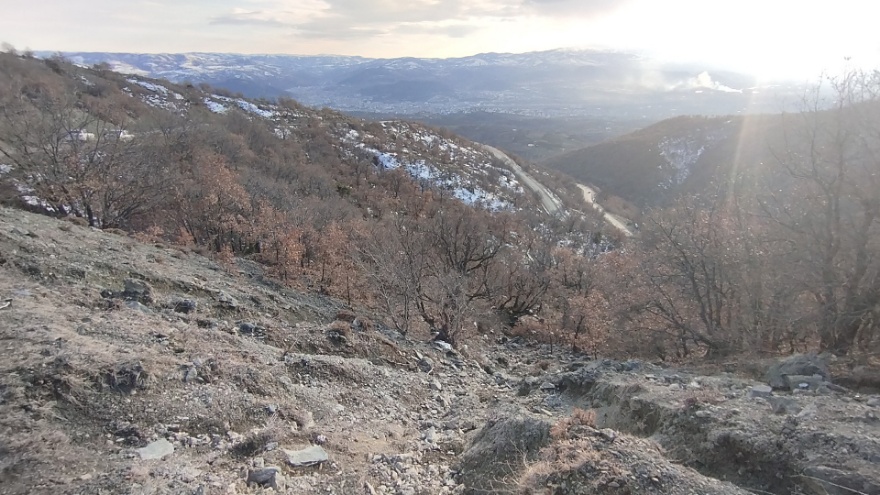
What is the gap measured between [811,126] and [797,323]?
5.44m

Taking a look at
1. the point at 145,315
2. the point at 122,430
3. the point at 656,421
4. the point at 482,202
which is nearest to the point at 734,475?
the point at 656,421

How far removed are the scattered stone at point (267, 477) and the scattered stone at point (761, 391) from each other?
6.92 m

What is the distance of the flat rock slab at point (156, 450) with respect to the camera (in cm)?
575

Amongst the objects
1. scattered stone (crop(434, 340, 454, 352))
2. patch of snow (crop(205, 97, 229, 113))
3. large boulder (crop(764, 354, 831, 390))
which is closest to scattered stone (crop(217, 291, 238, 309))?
scattered stone (crop(434, 340, 454, 352))

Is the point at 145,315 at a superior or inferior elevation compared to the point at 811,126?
inferior

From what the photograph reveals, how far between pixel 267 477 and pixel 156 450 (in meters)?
1.32

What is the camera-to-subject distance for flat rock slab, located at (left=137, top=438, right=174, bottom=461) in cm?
575

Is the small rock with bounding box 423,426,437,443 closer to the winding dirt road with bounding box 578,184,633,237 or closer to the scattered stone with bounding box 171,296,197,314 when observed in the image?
the scattered stone with bounding box 171,296,197,314

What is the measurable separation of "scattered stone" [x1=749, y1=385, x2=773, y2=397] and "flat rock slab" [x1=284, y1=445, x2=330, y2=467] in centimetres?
644

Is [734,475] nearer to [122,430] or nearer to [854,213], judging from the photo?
[122,430]

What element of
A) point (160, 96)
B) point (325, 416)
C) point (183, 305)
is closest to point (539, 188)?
point (160, 96)

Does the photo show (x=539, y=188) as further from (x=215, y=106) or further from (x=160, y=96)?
(x=160, y=96)

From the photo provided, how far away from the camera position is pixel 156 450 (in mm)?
5891

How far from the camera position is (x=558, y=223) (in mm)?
55656
